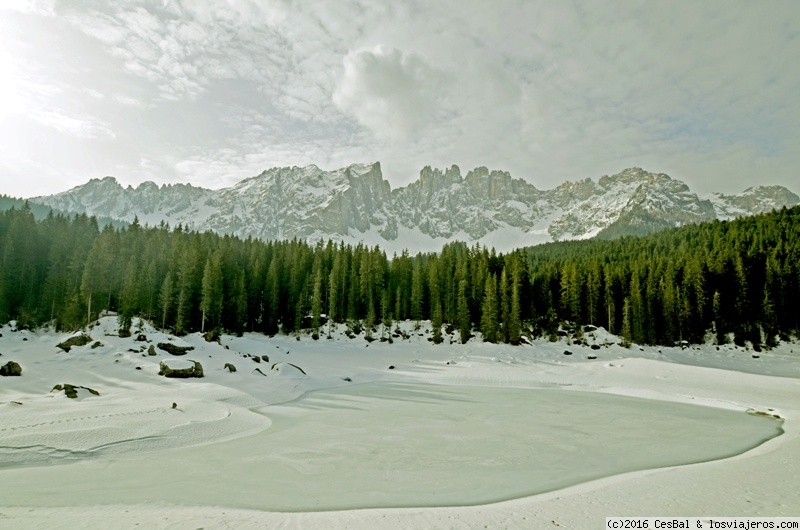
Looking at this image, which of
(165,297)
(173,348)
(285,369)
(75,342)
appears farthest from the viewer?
(165,297)

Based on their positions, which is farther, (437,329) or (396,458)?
(437,329)

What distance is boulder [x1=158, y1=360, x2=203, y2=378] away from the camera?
99.6 feet

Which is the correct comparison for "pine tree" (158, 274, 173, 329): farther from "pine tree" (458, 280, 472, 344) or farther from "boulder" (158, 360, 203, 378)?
"pine tree" (458, 280, 472, 344)

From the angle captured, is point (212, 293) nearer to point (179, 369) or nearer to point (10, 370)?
point (179, 369)

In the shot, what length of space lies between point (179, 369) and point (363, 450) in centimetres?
2252

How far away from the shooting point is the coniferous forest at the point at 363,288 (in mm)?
54469

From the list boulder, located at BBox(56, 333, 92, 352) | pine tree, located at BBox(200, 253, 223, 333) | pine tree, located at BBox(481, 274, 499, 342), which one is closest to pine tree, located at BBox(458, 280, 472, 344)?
pine tree, located at BBox(481, 274, 499, 342)

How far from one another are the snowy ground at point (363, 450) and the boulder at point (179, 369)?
1.09 meters

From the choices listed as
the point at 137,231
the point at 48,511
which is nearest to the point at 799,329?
the point at 48,511

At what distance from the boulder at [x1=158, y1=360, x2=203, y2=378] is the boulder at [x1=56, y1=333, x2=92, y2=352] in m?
11.7

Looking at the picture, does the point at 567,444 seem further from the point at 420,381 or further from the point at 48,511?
the point at 420,381

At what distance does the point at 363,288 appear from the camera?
76.4 meters

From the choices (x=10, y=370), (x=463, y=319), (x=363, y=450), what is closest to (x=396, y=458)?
(x=363, y=450)

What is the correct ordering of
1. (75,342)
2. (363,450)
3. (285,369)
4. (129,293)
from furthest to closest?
(129,293)
(285,369)
(75,342)
(363,450)
